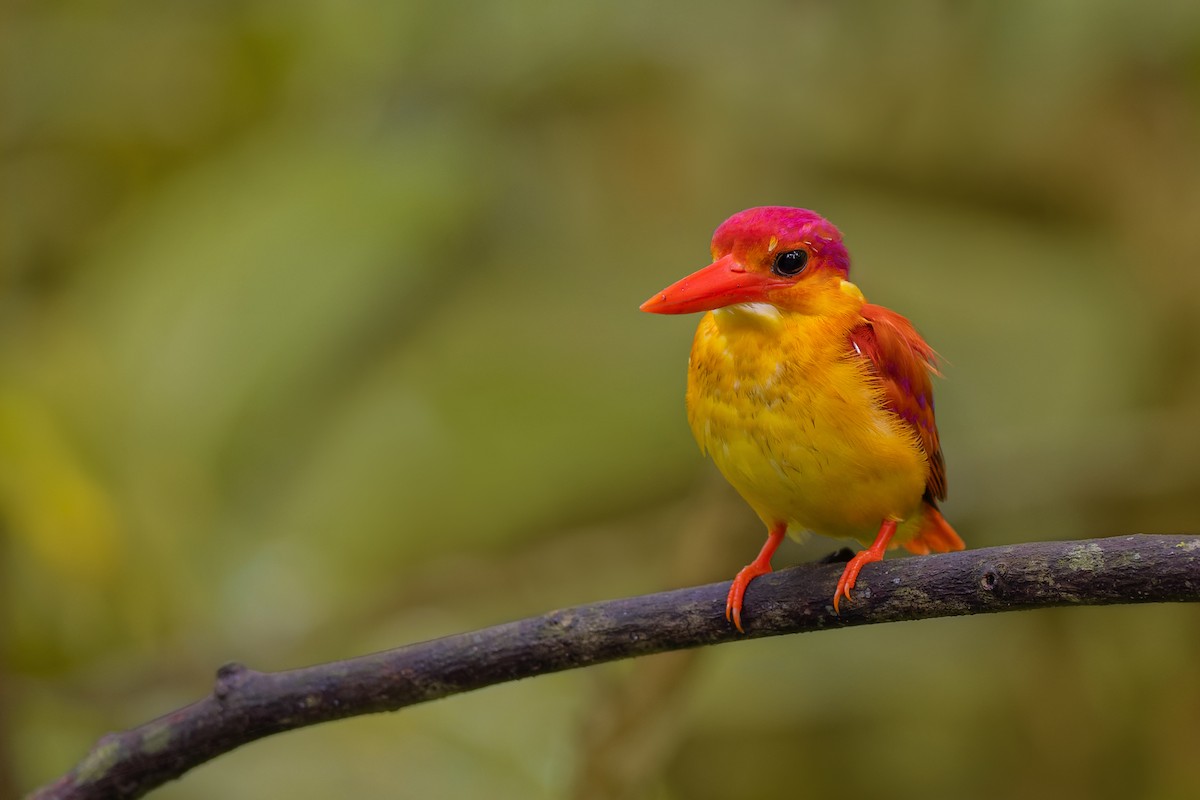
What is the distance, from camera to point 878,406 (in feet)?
4.76

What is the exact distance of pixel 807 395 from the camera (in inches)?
56.2

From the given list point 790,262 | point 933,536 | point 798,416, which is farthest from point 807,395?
point 933,536

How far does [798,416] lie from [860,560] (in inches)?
7.1

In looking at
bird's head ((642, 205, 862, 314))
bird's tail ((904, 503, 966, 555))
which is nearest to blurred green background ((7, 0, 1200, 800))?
bird's tail ((904, 503, 966, 555))

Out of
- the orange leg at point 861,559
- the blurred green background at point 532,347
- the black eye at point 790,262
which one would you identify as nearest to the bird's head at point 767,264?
the black eye at point 790,262

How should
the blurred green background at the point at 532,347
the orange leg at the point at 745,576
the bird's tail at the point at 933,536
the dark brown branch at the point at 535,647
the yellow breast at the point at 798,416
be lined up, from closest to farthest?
1. the dark brown branch at the point at 535,647
2. the orange leg at the point at 745,576
3. the yellow breast at the point at 798,416
4. the bird's tail at the point at 933,536
5. the blurred green background at the point at 532,347

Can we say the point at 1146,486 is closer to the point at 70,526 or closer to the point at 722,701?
the point at 722,701

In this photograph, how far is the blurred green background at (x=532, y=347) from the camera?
9.66 ft

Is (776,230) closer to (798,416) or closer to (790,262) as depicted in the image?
(790,262)

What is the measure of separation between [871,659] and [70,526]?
189 cm

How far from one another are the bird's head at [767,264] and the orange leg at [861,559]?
0.29 m

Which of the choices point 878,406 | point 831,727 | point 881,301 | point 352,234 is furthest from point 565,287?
point 878,406

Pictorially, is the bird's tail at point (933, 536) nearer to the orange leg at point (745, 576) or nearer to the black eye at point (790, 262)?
the orange leg at point (745, 576)

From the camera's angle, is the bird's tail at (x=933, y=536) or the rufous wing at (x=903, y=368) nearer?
the rufous wing at (x=903, y=368)
